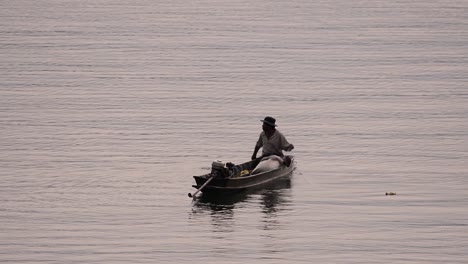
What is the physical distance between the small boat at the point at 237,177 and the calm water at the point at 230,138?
417mm

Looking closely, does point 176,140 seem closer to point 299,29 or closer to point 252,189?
point 252,189

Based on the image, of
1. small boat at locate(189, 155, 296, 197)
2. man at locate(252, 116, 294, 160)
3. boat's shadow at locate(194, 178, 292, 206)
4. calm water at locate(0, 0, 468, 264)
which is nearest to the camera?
calm water at locate(0, 0, 468, 264)

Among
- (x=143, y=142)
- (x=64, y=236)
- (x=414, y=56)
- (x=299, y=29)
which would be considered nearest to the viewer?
(x=64, y=236)

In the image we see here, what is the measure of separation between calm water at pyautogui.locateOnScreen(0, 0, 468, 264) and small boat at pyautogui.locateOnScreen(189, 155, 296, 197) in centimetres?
42

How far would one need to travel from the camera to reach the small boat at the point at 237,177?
33.3 meters

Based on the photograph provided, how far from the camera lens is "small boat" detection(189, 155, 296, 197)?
33.3m

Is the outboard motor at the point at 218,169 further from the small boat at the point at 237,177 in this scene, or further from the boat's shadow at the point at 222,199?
the boat's shadow at the point at 222,199

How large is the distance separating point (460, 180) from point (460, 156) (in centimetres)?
379

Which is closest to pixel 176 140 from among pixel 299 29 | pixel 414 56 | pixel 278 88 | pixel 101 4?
pixel 278 88

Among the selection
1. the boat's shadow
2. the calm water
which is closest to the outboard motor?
the boat's shadow

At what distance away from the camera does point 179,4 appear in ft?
347

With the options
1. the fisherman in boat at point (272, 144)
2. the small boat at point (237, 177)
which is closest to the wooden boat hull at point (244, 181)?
the small boat at point (237, 177)

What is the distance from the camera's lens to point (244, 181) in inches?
1346

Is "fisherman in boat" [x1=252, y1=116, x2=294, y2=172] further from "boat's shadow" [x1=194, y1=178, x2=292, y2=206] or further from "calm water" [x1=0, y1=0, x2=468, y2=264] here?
"boat's shadow" [x1=194, y1=178, x2=292, y2=206]
